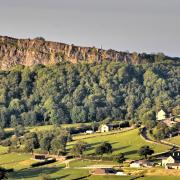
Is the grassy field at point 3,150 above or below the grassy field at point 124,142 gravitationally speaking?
below

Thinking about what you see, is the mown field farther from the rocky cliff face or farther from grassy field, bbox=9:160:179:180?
the rocky cliff face

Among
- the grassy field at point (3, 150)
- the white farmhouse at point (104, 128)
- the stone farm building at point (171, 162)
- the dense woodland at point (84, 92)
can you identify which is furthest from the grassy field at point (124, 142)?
the dense woodland at point (84, 92)

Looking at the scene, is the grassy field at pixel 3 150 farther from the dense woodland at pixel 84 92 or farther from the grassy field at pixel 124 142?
the dense woodland at pixel 84 92

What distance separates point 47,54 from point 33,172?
91.9m

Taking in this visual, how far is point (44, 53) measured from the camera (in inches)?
7037

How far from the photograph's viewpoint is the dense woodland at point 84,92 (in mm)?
142500

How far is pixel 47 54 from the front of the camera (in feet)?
585

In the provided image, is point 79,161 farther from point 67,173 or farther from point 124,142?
point 124,142

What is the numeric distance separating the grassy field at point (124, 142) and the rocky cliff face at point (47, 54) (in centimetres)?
6584

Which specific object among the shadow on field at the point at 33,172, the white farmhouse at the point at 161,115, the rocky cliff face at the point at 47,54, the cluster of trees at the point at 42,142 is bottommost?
the shadow on field at the point at 33,172

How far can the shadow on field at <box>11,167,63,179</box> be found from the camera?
8625cm

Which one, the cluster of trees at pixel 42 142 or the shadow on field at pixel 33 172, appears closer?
the shadow on field at pixel 33 172

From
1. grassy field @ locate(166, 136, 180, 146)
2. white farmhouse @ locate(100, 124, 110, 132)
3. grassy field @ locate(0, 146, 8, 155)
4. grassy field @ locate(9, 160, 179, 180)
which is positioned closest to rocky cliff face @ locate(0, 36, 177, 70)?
white farmhouse @ locate(100, 124, 110, 132)

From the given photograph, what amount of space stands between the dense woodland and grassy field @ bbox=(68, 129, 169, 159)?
26.3m
